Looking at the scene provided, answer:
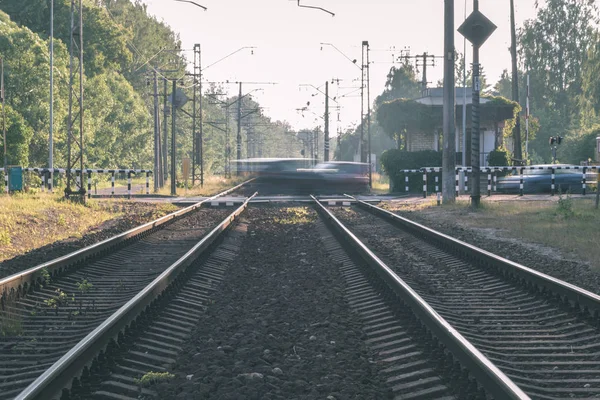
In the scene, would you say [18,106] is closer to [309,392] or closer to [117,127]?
[117,127]

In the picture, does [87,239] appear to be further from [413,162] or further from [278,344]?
[413,162]

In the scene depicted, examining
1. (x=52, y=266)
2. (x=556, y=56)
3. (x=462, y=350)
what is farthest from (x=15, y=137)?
(x=556, y=56)

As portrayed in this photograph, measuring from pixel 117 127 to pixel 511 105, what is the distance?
2978 cm

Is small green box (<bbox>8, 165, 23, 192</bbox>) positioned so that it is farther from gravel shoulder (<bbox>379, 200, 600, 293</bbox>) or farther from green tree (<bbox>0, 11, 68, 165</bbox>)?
green tree (<bbox>0, 11, 68, 165</bbox>)

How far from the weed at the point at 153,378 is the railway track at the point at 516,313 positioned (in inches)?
85.3

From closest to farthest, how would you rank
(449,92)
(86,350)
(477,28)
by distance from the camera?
1. (86,350)
2. (477,28)
3. (449,92)

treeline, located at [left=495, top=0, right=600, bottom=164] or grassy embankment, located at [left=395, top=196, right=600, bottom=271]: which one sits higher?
treeline, located at [left=495, top=0, right=600, bottom=164]

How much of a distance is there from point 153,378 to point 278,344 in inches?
51.6

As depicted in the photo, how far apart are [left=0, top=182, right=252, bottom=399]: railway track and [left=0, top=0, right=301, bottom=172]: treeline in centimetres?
2762

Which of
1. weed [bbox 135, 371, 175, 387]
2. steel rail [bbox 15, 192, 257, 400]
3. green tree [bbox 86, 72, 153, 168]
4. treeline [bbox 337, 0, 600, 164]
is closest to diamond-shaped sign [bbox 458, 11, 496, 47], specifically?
steel rail [bbox 15, 192, 257, 400]

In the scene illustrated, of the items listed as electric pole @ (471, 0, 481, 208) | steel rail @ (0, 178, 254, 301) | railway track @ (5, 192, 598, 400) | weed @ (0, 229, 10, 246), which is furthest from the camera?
electric pole @ (471, 0, 481, 208)

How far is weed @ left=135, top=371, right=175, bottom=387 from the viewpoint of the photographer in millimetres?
5199

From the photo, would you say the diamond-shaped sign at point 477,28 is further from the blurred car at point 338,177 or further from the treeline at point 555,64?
the treeline at point 555,64

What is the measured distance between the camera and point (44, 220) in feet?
60.4
